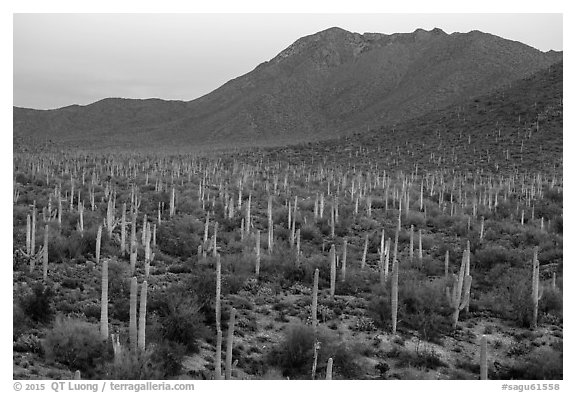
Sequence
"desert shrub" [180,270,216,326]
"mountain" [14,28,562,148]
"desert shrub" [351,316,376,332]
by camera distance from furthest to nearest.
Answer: "mountain" [14,28,562,148]
"desert shrub" [351,316,376,332]
"desert shrub" [180,270,216,326]

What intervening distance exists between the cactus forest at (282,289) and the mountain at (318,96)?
60.7 meters

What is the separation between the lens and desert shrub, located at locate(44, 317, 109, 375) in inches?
397

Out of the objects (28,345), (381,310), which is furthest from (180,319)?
(381,310)

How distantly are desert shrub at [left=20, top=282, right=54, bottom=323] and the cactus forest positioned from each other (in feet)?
0.17

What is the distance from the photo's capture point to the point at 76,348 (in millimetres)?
10281

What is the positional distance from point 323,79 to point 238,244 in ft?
382

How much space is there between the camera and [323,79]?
132m

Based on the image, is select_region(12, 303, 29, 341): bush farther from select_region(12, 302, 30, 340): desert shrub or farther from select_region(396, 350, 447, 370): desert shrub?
select_region(396, 350, 447, 370): desert shrub

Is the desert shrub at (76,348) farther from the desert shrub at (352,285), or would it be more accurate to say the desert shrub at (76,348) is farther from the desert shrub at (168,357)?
the desert shrub at (352,285)

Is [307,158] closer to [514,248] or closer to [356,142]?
[356,142]

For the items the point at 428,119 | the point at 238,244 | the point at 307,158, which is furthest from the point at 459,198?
the point at 428,119

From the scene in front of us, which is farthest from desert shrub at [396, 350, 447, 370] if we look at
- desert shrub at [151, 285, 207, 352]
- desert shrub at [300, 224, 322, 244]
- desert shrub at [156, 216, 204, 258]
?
desert shrub at [300, 224, 322, 244]

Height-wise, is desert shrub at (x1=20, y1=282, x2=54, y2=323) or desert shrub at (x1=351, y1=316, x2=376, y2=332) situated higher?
desert shrub at (x1=20, y1=282, x2=54, y2=323)

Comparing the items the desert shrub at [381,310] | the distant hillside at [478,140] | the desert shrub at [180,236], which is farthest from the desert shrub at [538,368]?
the distant hillside at [478,140]
